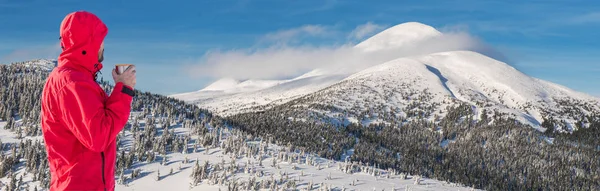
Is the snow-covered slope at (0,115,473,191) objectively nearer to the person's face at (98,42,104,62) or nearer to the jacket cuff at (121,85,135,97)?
the person's face at (98,42,104,62)

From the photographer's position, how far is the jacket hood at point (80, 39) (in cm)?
450

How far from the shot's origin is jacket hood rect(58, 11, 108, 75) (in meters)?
4.50

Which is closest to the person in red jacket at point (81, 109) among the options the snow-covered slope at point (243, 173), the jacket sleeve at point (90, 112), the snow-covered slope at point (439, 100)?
the jacket sleeve at point (90, 112)

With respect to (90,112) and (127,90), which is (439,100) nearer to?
(127,90)

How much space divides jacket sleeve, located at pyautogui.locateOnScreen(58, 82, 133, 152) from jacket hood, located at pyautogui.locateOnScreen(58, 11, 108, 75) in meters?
0.39

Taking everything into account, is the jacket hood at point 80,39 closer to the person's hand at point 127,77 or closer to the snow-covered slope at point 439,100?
the person's hand at point 127,77

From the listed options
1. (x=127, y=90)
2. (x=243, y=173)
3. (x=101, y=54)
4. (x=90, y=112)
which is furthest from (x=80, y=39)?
(x=243, y=173)

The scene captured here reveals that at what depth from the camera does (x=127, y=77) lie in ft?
15.1

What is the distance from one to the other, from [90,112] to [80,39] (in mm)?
872

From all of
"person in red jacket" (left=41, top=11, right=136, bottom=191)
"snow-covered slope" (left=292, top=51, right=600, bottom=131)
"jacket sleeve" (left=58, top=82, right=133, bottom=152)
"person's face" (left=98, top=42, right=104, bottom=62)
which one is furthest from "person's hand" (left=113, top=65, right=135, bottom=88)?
"snow-covered slope" (left=292, top=51, right=600, bottom=131)

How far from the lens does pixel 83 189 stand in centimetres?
449

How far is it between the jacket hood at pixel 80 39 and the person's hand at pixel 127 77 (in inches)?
12.9

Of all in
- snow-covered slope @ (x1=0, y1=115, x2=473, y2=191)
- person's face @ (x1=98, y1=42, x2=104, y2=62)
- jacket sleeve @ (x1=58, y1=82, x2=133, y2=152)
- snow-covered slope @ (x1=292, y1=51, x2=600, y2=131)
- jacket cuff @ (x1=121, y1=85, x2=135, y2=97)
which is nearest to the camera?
jacket sleeve @ (x1=58, y1=82, x2=133, y2=152)

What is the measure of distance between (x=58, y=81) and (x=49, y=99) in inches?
9.5
